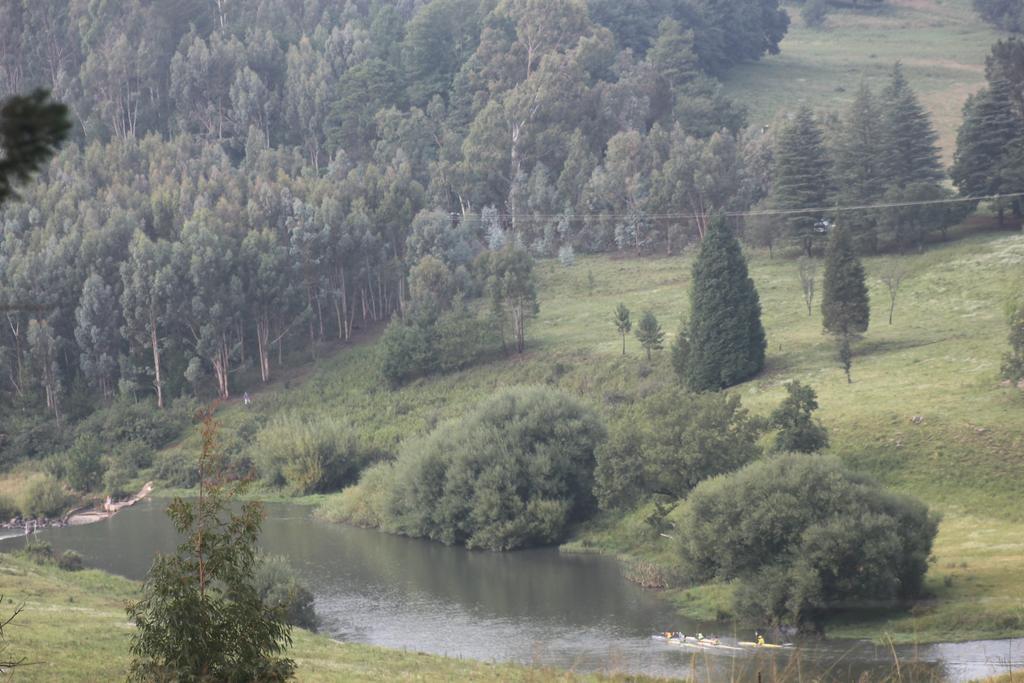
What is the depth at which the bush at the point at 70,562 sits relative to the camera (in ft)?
152

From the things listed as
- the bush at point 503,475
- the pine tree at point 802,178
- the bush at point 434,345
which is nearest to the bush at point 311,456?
the bush at point 434,345

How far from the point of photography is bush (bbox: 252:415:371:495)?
217 feet

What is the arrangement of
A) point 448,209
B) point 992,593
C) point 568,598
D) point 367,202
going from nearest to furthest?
1. point 992,593
2. point 568,598
3. point 367,202
4. point 448,209

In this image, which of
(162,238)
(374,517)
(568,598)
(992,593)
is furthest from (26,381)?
(992,593)

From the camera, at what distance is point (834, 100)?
117312mm

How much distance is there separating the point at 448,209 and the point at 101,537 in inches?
1836

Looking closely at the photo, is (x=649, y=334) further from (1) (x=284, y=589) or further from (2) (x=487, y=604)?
(1) (x=284, y=589)

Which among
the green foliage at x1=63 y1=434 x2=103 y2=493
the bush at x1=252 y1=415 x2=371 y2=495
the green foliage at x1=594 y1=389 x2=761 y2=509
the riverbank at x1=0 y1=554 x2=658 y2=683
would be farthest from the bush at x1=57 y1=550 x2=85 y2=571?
the green foliage at x1=63 y1=434 x2=103 y2=493

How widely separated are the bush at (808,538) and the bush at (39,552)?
23.0 m

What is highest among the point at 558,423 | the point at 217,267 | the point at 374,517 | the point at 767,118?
the point at 767,118

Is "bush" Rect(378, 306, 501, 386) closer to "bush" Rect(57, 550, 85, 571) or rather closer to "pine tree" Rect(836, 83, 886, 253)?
"pine tree" Rect(836, 83, 886, 253)

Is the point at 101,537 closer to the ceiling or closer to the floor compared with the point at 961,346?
closer to the floor

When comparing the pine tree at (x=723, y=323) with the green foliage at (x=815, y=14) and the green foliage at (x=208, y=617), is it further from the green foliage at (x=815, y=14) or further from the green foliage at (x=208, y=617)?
the green foliage at (x=815, y=14)

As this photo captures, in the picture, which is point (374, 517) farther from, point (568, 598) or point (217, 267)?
point (217, 267)
